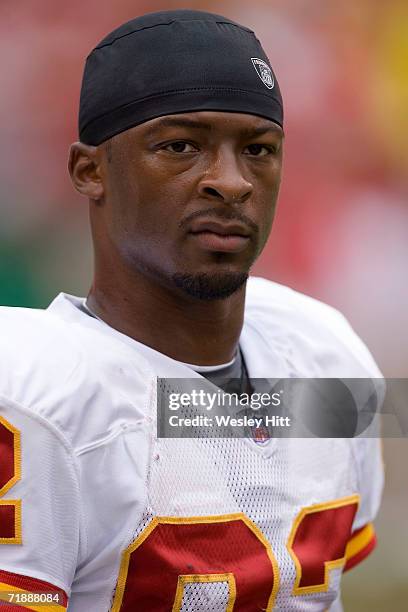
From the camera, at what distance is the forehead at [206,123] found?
121 centimetres

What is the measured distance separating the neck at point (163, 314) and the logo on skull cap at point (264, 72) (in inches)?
11.6

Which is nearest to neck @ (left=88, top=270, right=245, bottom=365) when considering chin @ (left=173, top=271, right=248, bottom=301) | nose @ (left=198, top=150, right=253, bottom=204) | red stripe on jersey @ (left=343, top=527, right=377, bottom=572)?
chin @ (left=173, top=271, right=248, bottom=301)

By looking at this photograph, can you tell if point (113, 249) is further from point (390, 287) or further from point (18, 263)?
point (390, 287)

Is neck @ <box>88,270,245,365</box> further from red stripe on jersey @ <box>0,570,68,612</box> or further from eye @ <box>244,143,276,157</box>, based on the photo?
red stripe on jersey @ <box>0,570,68,612</box>

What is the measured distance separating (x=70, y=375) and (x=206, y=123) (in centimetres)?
38

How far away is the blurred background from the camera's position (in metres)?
3.38

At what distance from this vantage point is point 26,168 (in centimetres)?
344

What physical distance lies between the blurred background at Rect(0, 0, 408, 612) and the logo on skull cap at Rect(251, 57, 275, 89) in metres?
2.09

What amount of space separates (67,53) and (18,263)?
2.79 feet

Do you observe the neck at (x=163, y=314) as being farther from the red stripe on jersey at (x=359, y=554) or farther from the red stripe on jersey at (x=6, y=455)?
the red stripe on jersey at (x=359, y=554)

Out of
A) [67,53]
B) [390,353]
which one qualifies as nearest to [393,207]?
[390,353]

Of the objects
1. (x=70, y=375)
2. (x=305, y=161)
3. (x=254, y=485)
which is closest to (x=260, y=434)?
(x=254, y=485)

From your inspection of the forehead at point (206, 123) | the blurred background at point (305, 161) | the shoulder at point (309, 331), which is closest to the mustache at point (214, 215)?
the forehead at point (206, 123)

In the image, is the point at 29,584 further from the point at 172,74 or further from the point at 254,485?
the point at 172,74
